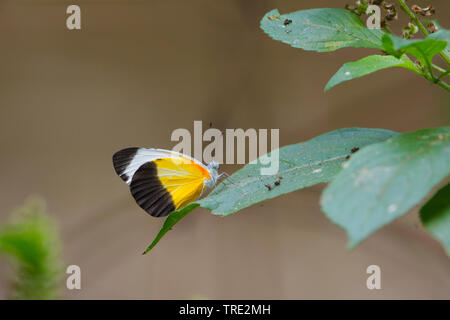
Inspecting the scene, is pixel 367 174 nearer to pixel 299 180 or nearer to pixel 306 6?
pixel 299 180

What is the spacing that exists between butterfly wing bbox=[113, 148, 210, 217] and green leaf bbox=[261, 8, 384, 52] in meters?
0.40

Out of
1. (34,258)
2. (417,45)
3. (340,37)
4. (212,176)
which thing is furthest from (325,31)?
(34,258)

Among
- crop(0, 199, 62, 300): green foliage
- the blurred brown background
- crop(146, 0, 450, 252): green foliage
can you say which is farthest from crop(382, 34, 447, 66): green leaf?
the blurred brown background

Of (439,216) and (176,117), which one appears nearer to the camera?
(439,216)

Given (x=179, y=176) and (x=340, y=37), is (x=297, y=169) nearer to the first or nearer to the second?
(x=340, y=37)

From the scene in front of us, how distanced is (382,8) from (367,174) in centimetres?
40

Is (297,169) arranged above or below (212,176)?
below

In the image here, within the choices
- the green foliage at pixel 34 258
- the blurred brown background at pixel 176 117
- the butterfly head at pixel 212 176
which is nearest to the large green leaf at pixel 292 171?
the butterfly head at pixel 212 176

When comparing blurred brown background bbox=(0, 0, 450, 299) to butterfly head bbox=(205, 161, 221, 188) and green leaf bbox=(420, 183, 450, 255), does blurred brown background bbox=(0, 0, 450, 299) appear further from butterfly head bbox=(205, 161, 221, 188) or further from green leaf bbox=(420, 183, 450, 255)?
green leaf bbox=(420, 183, 450, 255)

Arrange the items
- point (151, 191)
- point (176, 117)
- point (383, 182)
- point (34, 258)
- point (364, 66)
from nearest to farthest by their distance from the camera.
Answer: point (383, 182), point (364, 66), point (151, 191), point (34, 258), point (176, 117)

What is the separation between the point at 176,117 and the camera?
289 cm

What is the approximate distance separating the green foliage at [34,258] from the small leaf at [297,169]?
884 mm

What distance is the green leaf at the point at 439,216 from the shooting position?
43 cm

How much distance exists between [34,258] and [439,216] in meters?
1.23
